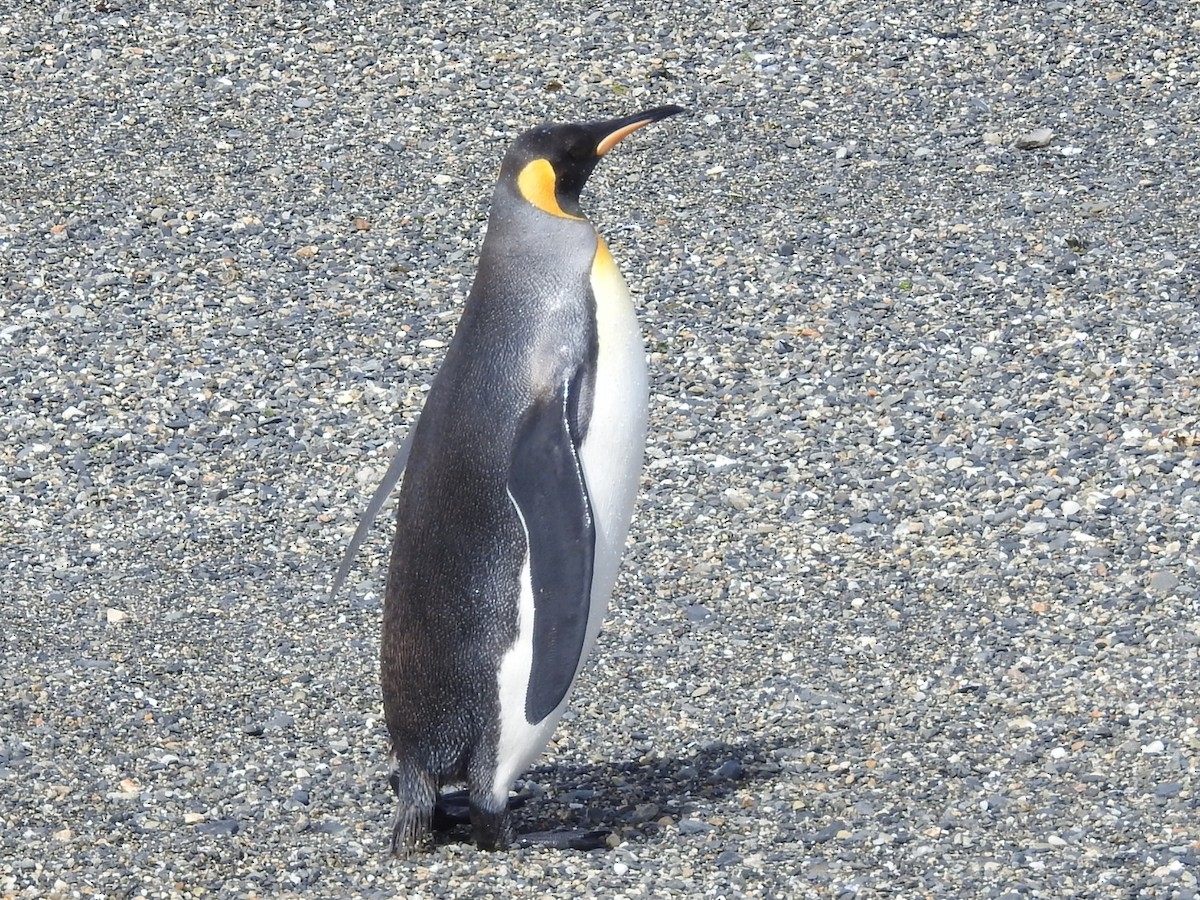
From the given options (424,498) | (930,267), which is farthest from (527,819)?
(930,267)

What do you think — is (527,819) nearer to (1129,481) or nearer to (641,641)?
(641,641)

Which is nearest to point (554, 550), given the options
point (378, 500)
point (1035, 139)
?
point (378, 500)

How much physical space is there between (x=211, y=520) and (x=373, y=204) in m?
1.73

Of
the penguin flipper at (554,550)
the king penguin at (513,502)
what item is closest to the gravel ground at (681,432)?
the king penguin at (513,502)

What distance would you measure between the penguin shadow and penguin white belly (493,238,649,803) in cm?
19

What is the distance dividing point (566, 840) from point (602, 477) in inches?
27.9

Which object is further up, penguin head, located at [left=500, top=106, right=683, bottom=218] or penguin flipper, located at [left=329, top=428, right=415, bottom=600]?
penguin head, located at [left=500, top=106, right=683, bottom=218]

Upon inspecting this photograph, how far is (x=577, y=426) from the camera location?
11.3 ft

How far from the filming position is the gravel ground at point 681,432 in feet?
12.1

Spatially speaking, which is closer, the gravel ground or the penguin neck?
the penguin neck

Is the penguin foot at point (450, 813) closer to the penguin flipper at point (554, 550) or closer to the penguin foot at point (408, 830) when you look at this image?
the penguin foot at point (408, 830)

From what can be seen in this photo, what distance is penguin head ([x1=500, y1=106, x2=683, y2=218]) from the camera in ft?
11.6

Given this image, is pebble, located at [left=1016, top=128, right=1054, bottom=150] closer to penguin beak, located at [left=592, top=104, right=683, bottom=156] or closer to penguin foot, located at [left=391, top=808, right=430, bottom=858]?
penguin beak, located at [left=592, top=104, right=683, bottom=156]

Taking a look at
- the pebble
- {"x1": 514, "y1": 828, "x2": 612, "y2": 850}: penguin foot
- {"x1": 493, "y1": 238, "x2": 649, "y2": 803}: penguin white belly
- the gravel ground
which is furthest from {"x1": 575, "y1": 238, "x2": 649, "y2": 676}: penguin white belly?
the pebble
